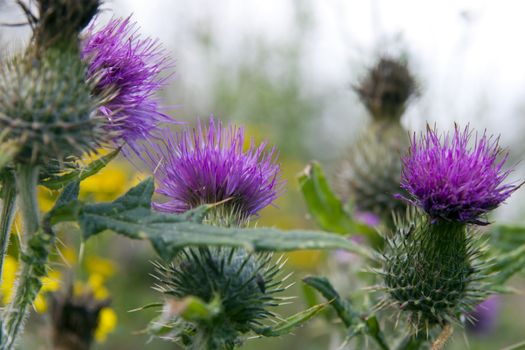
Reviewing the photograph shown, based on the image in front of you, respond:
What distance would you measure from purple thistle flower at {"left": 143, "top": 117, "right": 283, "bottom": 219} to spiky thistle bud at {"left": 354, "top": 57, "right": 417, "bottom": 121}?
324 centimetres

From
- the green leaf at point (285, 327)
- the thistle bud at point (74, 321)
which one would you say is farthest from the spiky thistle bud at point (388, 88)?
the green leaf at point (285, 327)

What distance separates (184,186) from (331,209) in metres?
2.05

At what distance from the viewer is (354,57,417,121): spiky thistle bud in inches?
255

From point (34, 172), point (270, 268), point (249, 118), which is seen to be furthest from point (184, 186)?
point (249, 118)

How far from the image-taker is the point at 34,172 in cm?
274

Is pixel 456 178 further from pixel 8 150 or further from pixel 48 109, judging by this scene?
pixel 8 150

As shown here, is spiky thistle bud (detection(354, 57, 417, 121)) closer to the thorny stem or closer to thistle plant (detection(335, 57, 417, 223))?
thistle plant (detection(335, 57, 417, 223))

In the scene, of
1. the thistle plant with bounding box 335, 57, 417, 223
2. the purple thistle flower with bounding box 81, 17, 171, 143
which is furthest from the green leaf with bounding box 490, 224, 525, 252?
the purple thistle flower with bounding box 81, 17, 171, 143

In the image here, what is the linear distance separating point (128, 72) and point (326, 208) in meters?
2.39

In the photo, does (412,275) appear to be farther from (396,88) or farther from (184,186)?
(396,88)

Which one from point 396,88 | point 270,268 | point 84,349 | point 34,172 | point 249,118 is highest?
point 249,118

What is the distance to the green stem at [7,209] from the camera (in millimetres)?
2945

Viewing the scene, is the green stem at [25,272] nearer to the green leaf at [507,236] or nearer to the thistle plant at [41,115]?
the thistle plant at [41,115]

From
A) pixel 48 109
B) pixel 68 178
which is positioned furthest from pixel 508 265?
pixel 48 109
